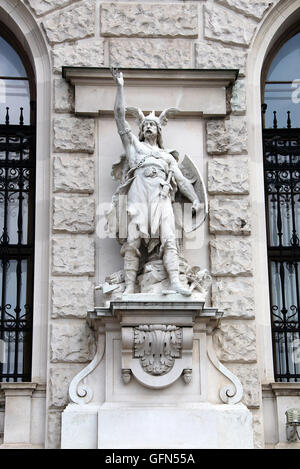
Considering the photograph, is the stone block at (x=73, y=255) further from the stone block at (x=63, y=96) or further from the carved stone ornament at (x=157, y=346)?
the stone block at (x=63, y=96)

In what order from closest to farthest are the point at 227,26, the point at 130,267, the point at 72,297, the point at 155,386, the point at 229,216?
the point at 155,386
the point at 130,267
the point at 72,297
the point at 229,216
the point at 227,26

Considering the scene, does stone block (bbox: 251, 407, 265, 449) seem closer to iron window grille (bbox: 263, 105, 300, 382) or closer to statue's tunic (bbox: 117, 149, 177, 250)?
iron window grille (bbox: 263, 105, 300, 382)

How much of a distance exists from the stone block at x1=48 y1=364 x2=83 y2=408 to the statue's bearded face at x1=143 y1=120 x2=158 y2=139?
2675 millimetres

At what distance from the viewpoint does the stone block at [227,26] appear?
43.5 ft

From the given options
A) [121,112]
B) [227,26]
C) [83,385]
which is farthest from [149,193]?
[227,26]

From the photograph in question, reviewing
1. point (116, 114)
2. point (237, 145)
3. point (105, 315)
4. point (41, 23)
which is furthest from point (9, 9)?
point (105, 315)

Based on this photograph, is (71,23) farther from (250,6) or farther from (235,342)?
(235,342)

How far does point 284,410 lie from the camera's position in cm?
1198

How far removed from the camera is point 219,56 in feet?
43.3

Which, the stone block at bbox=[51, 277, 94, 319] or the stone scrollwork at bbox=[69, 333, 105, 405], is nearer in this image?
the stone scrollwork at bbox=[69, 333, 105, 405]

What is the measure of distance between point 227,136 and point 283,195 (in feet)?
3.22

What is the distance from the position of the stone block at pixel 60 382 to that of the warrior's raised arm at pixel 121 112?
8.22ft

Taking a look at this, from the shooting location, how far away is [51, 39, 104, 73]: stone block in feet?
42.8

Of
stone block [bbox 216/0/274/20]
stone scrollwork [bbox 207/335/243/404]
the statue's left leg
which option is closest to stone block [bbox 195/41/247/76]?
stone block [bbox 216/0/274/20]
